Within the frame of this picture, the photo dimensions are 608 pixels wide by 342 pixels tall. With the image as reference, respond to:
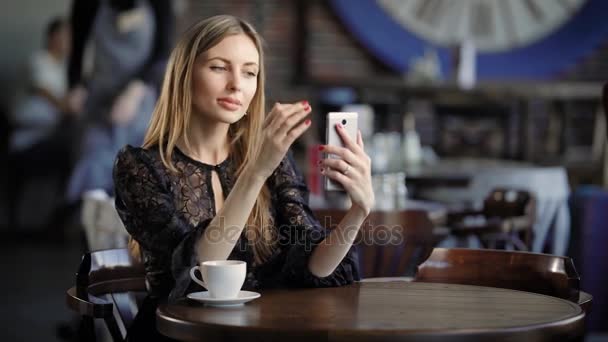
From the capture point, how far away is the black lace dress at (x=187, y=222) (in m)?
1.81

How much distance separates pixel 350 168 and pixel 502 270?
0.55 m

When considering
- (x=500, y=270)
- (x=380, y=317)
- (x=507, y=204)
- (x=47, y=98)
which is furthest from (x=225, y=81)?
(x=47, y=98)

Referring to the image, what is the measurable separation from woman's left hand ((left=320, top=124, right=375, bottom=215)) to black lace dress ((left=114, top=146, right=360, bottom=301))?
0.25m

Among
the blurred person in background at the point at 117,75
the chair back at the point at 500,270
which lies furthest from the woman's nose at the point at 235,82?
the blurred person in background at the point at 117,75

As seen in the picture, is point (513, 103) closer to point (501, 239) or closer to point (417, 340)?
point (501, 239)

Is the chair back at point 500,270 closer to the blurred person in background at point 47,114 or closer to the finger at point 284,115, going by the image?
the finger at point 284,115

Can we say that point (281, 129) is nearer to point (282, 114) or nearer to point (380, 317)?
point (282, 114)

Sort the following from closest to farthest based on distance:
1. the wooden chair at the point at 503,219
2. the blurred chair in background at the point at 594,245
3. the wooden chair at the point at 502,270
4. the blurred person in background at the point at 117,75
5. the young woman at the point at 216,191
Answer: the young woman at the point at 216,191 → the wooden chair at the point at 502,270 → the wooden chair at the point at 503,219 → the blurred chair in background at the point at 594,245 → the blurred person in background at the point at 117,75

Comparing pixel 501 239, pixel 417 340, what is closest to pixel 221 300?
pixel 417 340

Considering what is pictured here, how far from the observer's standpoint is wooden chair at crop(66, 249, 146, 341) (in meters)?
1.82

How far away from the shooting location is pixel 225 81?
1.84m

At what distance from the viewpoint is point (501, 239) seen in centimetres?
349

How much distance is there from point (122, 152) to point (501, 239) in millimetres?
1916

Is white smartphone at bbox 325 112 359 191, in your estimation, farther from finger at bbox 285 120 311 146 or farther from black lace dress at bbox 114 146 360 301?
black lace dress at bbox 114 146 360 301
